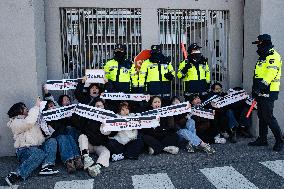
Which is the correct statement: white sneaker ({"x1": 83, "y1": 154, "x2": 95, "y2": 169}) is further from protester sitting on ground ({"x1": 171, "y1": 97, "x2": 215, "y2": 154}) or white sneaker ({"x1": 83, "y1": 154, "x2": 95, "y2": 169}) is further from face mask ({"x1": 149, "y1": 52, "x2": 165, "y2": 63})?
face mask ({"x1": 149, "y1": 52, "x2": 165, "y2": 63})

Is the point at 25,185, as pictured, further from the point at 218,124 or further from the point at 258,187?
the point at 218,124

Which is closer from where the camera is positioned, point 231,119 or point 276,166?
point 276,166

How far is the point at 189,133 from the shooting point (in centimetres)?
679

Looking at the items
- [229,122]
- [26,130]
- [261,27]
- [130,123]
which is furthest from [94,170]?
[261,27]

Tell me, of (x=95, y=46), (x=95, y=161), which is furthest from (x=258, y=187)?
(x=95, y=46)

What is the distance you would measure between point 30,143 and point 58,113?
3.21 ft

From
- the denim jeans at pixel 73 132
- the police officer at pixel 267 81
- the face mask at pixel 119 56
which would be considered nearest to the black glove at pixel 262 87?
the police officer at pixel 267 81

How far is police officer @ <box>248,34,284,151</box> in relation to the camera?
261 inches

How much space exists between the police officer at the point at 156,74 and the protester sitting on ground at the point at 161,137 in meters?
0.59

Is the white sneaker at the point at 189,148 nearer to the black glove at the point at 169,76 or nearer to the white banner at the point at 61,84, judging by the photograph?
the black glove at the point at 169,76

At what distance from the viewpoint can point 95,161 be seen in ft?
20.6

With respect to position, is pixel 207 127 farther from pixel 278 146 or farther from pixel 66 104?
pixel 66 104

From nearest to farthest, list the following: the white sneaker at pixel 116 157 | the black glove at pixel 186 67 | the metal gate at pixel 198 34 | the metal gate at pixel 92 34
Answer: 1. the white sneaker at pixel 116 157
2. the black glove at pixel 186 67
3. the metal gate at pixel 92 34
4. the metal gate at pixel 198 34

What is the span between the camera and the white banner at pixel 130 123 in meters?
6.31
